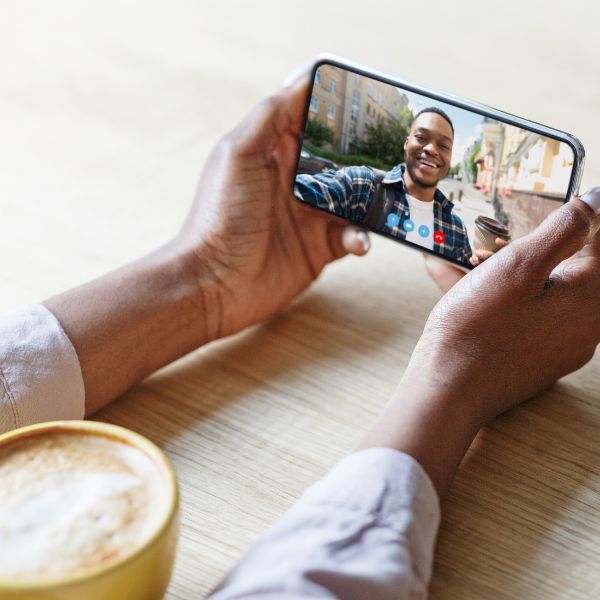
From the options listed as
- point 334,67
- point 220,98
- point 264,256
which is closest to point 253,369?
point 264,256

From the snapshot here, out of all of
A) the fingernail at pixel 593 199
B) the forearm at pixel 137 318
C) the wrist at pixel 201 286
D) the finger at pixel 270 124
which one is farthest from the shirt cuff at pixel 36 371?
the fingernail at pixel 593 199

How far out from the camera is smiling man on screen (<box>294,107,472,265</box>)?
731 millimetres

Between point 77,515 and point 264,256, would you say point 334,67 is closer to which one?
point 264,256

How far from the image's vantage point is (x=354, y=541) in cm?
49

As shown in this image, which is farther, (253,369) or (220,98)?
(220,98)

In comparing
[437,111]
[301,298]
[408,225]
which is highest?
[437,111]

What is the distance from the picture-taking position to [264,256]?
83cm

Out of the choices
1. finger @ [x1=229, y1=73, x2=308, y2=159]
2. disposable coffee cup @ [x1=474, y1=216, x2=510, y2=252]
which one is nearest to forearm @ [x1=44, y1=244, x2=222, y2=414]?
finger @ [x1=229, y1=73, x2=308, y2=159]

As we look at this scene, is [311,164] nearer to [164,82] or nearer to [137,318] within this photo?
[137,318]

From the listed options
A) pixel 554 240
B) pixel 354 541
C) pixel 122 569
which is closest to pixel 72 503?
pixel 122 569

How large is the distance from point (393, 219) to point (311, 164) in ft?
0.30

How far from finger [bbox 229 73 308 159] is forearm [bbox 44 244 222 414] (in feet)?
0.38

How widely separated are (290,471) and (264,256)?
0.24 meters

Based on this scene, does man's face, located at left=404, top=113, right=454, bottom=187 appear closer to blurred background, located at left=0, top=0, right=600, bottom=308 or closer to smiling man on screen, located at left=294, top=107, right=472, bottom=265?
smiling man on screen, located at left=294, top=107, right=472, bottom=265
